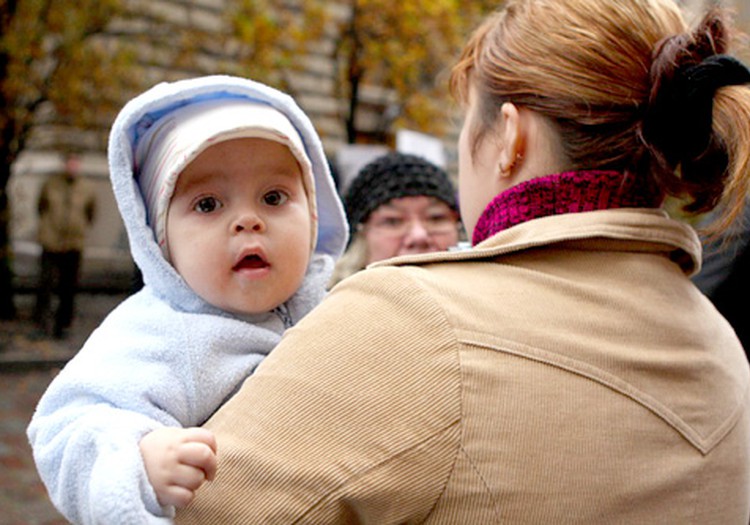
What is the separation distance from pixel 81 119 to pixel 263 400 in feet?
38.4

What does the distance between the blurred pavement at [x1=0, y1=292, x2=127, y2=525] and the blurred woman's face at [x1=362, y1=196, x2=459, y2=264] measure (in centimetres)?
338

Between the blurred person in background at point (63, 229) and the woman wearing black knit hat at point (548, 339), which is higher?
the woman wearing black knit hat at point (548, 339)

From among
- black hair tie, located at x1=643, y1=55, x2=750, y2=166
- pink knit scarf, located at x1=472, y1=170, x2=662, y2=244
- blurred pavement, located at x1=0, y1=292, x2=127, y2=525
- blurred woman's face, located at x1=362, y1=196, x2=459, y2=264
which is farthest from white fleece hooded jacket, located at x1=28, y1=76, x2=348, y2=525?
blurred pavement, located at x1=0, y1=292, x2=127, y2=525

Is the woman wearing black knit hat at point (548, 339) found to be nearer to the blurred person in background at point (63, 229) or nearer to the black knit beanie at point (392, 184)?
the black knit beanie at point (392, 184)

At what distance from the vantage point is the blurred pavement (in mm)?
6664

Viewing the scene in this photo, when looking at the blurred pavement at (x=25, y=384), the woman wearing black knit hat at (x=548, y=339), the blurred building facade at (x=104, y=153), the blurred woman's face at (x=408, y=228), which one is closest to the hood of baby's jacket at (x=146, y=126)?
the woman wearing black knit hat at (x=548, y=339)

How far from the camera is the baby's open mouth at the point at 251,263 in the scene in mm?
1956

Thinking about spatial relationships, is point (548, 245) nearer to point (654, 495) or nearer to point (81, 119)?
point (654, 495)

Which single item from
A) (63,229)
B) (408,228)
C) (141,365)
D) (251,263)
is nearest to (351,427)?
(141,365)

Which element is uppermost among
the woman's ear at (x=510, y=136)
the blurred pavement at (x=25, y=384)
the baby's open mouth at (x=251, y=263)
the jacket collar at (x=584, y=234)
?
the woman's ear at (x=510, y=136)

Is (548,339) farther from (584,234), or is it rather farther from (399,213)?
(399,213)

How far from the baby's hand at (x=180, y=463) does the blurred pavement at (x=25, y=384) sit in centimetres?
531

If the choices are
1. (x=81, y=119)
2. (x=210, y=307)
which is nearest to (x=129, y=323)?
(x=210, y=307)

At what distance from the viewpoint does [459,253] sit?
1.65 metres
